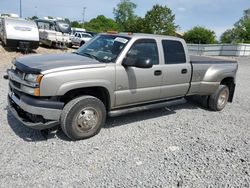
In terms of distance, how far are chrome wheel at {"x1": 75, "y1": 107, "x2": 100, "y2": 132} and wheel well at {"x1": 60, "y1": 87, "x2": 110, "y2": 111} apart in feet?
0.99

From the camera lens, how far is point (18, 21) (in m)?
13.2

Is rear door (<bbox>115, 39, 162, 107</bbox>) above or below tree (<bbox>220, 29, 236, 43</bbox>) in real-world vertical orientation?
below

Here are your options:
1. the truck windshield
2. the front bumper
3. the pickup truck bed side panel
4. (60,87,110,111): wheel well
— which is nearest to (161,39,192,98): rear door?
the pickup truck bed side panel

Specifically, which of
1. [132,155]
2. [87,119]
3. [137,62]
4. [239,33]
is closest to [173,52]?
[137,62]

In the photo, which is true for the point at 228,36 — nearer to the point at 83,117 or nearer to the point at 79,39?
the point at 79,39

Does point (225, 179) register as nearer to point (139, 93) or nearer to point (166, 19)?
point (139, 93)

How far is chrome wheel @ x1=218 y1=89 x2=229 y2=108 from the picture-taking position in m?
6.30

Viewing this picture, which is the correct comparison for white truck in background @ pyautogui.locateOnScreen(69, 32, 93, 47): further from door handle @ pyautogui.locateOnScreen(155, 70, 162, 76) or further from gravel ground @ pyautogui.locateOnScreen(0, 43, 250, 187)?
door handle @ pyautogui.locateOnScreen(155, 70, 162, 76)

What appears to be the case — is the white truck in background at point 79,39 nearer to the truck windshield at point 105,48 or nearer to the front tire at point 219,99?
the front tire at point 219,99

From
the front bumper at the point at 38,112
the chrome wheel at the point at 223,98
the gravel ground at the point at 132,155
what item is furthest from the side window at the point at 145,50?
the chrome wheel at the point at 223,98

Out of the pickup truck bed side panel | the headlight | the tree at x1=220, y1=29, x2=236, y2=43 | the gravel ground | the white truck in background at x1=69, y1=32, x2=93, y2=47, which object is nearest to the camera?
the gravel ground

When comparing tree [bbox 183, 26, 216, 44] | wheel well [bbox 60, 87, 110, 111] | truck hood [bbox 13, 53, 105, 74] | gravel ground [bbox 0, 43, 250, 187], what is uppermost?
tree [bbox 183, 26, 216, 44]

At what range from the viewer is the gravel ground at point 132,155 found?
307 centimetres

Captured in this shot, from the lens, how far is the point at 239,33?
55.3m
